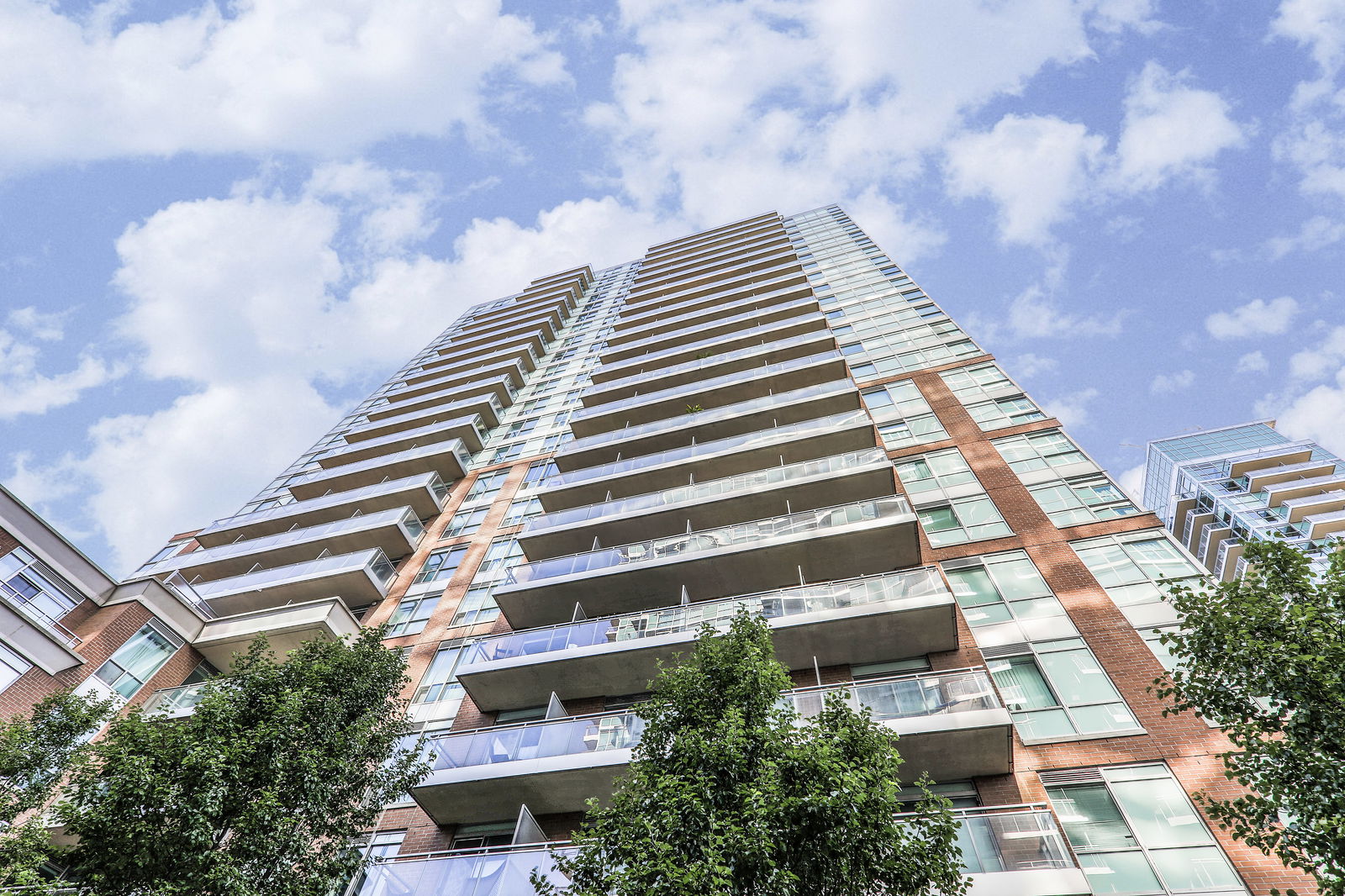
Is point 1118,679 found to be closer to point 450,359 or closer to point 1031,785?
point 1031,785

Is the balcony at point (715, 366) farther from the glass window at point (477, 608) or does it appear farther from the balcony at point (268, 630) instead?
the balcony at point (268, 630)

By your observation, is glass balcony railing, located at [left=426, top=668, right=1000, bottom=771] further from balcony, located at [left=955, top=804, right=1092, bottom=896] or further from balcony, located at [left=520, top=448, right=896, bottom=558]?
balcony, located at [left=520, top=448, right=896, bottom=558]

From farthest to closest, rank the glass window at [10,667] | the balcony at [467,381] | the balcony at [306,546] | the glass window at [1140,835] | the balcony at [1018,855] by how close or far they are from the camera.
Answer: the balcony at [467,381]
the balcony at [306,546]
the glass window at [10,667]
the glass window at [1140,835]
the balcony at [1018,855]

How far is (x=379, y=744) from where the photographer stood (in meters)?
12.4

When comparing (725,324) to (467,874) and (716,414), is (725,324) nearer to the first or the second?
(716,414)

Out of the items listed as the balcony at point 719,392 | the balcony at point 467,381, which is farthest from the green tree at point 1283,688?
the balcony at point 467,381

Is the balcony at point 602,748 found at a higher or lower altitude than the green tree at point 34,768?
higher

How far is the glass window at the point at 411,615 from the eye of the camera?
23828mm

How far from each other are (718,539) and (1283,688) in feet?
42.3

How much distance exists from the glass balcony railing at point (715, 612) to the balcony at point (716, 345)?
20.3 metres

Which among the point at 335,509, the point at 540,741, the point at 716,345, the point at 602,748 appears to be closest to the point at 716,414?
the point at 716,345

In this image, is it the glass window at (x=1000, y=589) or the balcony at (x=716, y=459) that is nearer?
the glass window at (x=1000, y=589)

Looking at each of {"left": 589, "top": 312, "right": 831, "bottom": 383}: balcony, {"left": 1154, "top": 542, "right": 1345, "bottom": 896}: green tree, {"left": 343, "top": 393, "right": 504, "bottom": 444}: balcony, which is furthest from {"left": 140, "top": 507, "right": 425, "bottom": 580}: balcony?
{"left": 1154, "top": 542, "right": 1345, "bottom": 896}: green tree

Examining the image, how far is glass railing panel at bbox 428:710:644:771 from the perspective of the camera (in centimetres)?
1431
